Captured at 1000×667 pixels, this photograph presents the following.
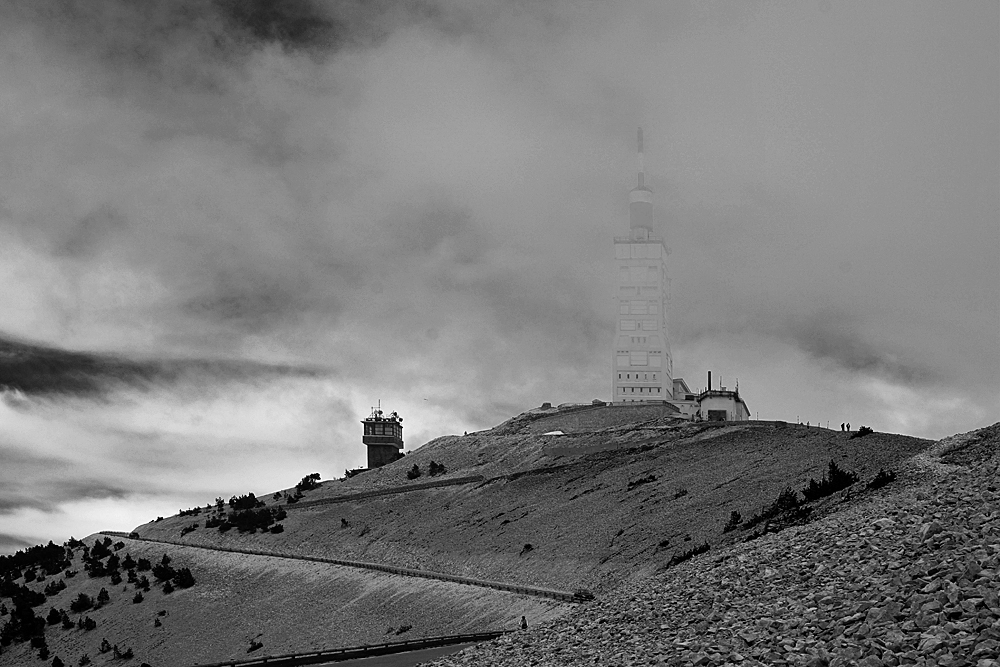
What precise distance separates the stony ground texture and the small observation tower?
94.7 meters

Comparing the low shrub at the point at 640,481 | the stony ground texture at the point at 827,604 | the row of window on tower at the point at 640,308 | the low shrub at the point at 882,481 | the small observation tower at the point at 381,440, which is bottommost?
the stony ground texture at the point at 827,604

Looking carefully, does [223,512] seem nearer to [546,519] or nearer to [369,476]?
[369,476]

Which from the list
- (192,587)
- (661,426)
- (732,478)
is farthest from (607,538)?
(661,426)

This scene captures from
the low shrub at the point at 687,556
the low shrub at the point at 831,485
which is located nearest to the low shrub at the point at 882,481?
the low shrub at the point at 831,485

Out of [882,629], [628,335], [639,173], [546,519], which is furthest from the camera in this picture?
[639,173]

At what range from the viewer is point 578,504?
63969mm

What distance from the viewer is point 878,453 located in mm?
53688

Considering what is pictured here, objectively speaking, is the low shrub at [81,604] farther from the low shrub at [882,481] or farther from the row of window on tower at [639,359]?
the row of window on tower at [639,359]

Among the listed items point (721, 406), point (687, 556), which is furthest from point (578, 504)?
point (721, 406)

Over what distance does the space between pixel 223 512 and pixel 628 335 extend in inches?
2298

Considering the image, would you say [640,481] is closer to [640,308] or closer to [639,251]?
[640,308]

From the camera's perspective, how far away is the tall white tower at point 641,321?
127 m

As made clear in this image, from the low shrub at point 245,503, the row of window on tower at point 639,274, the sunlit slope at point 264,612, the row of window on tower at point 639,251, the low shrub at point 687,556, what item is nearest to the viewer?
the low shrub at point 687,556

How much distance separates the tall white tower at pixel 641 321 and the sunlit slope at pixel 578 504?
3168 cm
